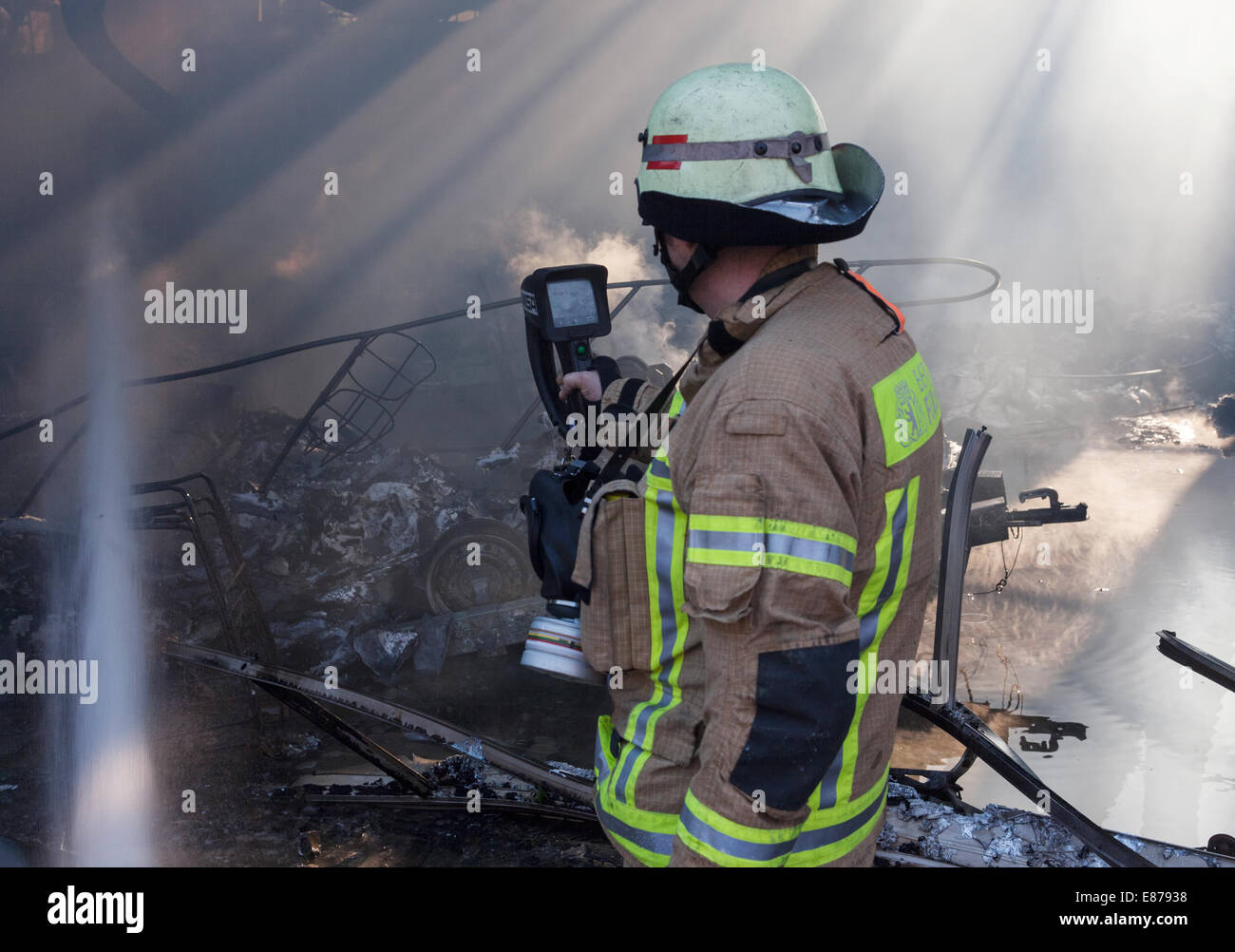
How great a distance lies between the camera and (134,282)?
10.9 metres

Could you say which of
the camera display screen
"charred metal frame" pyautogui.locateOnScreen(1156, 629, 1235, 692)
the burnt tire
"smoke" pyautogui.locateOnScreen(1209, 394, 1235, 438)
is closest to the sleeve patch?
the camera display screen

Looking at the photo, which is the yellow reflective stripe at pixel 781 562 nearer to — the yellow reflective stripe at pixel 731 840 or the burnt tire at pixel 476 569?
the yellow reflective stripe at pixel 731 840

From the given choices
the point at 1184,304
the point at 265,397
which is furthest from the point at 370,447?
the point at 1184,304

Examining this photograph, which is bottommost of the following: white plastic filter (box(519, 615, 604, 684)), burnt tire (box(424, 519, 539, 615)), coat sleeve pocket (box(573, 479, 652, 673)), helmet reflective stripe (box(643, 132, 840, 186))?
burnt tire (box(424, 519, 539, 615))

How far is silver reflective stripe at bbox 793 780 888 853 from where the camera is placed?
139 cm

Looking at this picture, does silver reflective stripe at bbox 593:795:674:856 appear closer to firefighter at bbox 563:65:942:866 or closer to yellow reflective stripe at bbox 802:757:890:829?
firefighter at bbox 563:65:942:866

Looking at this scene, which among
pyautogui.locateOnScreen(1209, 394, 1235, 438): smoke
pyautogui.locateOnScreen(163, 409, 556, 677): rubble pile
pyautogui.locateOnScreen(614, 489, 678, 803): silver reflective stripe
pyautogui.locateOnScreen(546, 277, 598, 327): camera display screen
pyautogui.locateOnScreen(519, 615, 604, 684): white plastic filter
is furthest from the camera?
pyautogui.locateOnScreen(1209, 394, 1235, 438): smoke

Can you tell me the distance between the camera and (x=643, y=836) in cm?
147

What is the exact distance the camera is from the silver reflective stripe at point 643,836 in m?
1.45

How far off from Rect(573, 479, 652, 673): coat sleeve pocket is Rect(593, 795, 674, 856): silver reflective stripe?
0.91 feet

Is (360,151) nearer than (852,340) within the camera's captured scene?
No

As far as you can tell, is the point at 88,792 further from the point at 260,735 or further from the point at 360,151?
the point at 360,151

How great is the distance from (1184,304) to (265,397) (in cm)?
1473

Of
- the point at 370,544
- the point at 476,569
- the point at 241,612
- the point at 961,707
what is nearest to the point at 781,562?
the point at 961,707
